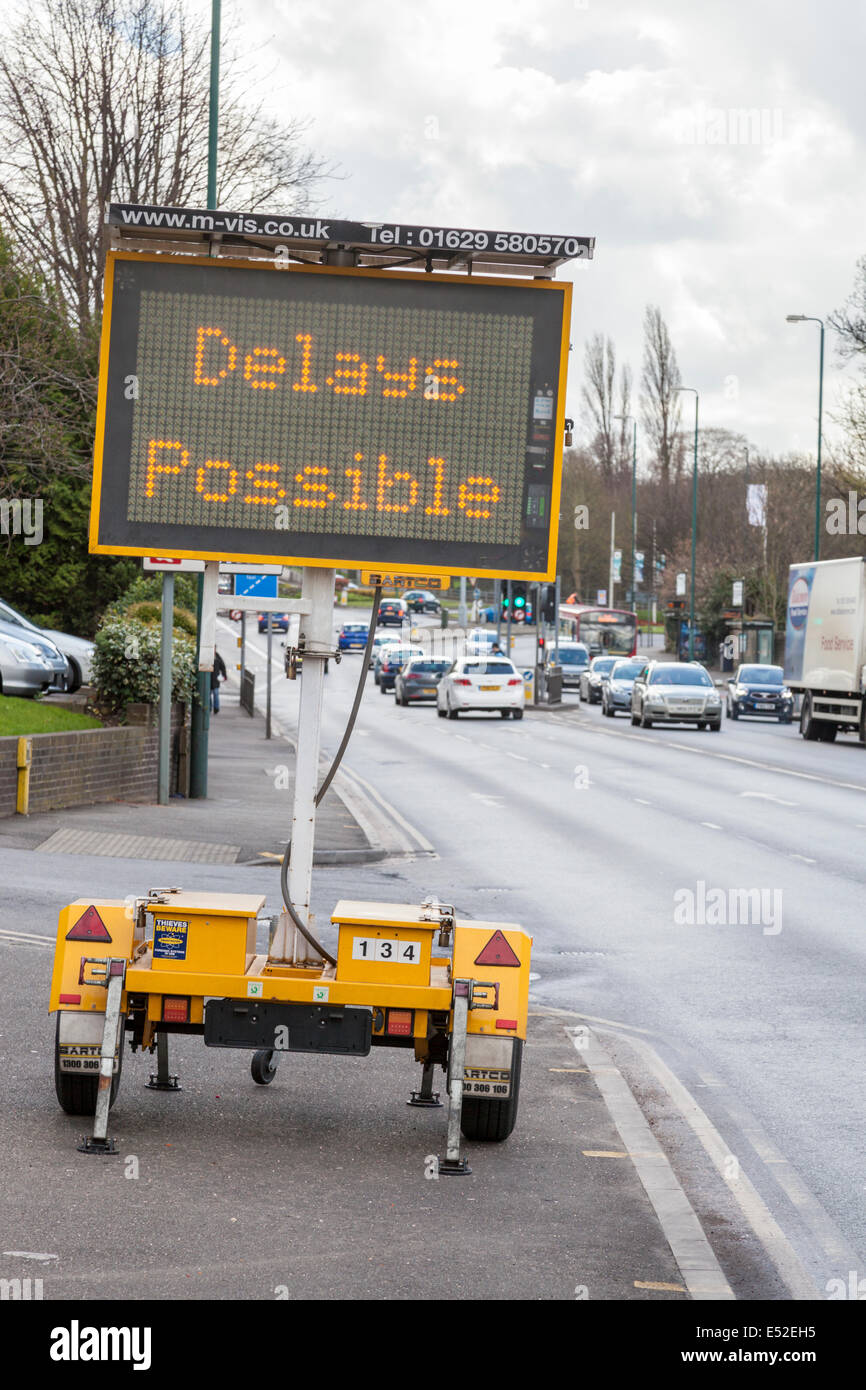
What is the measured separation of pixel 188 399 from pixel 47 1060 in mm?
3103

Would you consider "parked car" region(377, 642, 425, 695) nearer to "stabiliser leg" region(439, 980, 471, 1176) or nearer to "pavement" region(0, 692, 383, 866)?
"pavement" region(0, 692, 383, 866)

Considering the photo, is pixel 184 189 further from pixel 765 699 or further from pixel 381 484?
pixel 381 484

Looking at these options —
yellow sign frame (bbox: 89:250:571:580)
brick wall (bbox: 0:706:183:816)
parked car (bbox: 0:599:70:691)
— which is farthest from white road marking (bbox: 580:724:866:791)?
yellow sign frame (bbox: 89:250:571:580)

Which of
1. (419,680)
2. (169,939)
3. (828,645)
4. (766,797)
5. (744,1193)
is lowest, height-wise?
(766,797)

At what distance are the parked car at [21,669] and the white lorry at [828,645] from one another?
18.9 meters

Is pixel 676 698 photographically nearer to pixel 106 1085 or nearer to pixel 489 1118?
pixel 489 1118

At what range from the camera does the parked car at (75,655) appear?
26891 mm

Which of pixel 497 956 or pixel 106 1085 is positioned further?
pixel 497 956

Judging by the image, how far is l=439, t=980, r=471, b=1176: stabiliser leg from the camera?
6508 mm

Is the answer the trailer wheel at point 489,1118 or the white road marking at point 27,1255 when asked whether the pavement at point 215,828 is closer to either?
the trailer wheel at point 489,1118

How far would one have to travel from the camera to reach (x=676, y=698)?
142 ft

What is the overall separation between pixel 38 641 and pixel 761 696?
30.7m

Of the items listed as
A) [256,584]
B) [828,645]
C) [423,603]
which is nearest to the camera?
[256,584]

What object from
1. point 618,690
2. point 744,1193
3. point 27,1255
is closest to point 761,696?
point 618,690
